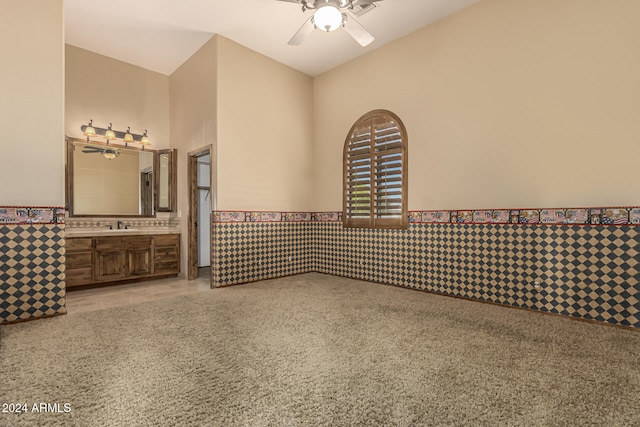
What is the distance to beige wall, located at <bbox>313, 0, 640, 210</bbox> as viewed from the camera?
2.65 meters

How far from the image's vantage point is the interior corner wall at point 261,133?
4289 mm

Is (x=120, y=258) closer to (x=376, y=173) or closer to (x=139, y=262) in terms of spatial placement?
(x=139, y=262)

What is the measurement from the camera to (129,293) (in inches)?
161

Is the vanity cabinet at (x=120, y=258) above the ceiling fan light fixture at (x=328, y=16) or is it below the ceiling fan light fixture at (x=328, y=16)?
below

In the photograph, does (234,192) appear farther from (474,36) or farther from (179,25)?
(474,36)

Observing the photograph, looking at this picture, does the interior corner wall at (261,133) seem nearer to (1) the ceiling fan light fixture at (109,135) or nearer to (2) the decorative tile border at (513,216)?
(2) the decorative tile border at (513,216)

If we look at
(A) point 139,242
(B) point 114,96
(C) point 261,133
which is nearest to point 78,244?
(A) point 139,242

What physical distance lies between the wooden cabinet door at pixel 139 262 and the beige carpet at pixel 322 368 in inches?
68.5

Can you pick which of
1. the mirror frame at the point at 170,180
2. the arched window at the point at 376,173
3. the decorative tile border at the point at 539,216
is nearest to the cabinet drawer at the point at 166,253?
the mirror frame at the point at 170,180

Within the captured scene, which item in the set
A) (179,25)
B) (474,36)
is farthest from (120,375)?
(474,36)

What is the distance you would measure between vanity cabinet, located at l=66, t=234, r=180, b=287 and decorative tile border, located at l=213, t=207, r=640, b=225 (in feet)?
4.74

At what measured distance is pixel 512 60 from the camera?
127 inches

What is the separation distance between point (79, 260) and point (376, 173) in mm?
4323

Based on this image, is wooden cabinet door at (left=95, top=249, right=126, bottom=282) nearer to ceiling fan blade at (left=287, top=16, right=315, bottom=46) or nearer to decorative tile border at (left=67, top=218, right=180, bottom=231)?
decorative tile border at (left=67, top=218, right=180, bottom=231)
